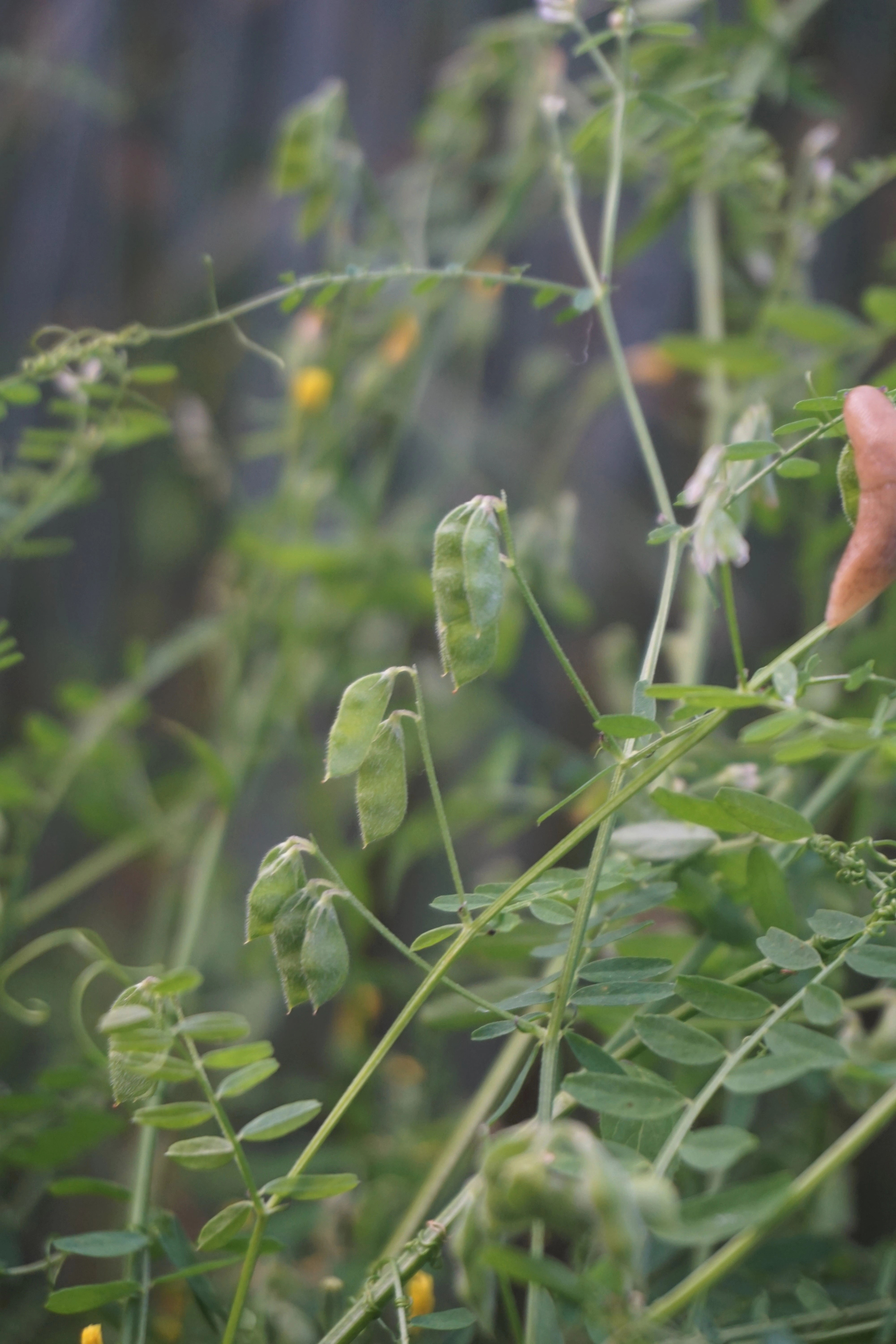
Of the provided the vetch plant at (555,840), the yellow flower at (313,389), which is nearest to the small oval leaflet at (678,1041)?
the vetch plant at (555,840)

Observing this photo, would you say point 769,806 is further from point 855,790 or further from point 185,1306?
point 185,1306

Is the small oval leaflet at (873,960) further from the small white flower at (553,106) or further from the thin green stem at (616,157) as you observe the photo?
the small white flower at (553,106)

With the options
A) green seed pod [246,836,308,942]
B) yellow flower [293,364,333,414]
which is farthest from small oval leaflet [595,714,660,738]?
yellow flower [293,364,333,414]

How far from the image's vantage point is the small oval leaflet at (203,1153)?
1.05 ft

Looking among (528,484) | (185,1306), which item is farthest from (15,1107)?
(528,484)

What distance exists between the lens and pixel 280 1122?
0.32 metres

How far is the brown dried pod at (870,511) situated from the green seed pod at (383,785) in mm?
138

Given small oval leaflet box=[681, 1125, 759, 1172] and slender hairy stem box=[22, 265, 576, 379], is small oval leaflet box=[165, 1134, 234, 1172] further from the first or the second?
slender hairy stem box=[22, 265, 576, 379]

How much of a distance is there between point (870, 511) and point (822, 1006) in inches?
5.6

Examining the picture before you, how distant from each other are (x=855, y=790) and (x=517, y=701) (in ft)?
1.21

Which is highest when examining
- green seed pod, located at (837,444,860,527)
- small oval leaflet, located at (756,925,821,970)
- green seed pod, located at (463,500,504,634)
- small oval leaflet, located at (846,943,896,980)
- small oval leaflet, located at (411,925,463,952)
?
green seed pod, located at (837,444,860,527)

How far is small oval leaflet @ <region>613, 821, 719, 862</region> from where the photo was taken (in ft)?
1.26

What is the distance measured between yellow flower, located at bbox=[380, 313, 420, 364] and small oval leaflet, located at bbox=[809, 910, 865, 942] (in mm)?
558

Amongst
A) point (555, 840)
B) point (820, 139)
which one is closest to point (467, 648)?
point (820, 139)
